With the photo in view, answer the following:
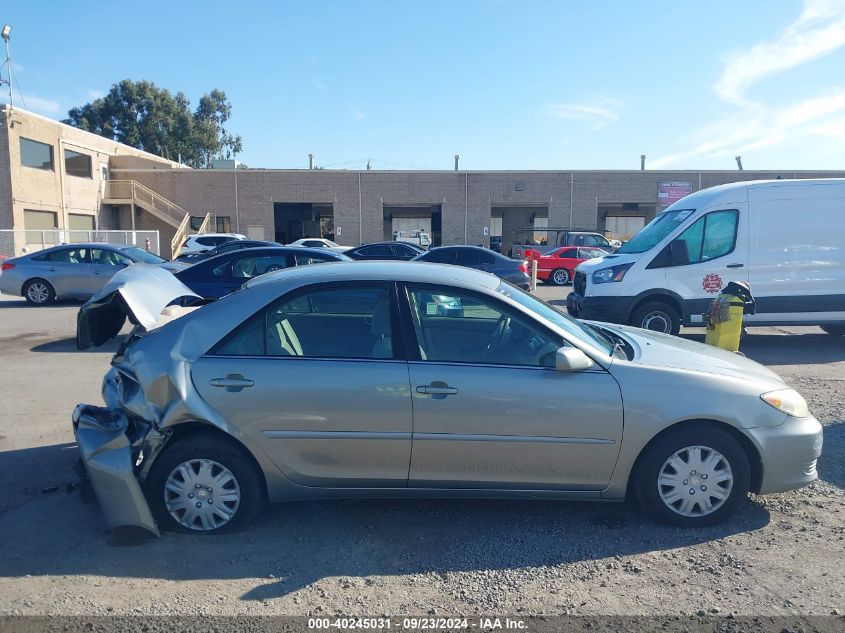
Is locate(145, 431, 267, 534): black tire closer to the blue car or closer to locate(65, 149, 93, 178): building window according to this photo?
the blue car

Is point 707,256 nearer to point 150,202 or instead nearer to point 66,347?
point 66,347

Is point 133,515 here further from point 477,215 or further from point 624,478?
point 477,215

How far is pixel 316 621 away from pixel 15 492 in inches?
111

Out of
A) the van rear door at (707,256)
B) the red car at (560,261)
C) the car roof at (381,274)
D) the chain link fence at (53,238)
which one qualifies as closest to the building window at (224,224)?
the chain link fence at (53,238)

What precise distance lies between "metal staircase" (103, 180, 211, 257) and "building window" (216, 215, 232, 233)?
0.79 metres

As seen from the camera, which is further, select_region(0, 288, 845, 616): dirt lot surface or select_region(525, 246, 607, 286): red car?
select_region(525, 246, 607, 286): red car

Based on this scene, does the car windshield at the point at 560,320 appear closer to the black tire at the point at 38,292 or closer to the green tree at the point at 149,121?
the black tire at the point at 38,292

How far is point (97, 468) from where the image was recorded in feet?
12.6

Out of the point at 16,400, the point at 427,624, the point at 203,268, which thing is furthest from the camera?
the point at 203,268

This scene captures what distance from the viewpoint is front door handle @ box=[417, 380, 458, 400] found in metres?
3.82

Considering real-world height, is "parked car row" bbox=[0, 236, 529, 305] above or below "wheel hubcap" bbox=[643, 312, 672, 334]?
above

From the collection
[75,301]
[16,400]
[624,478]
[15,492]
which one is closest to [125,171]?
Result: [75,301]

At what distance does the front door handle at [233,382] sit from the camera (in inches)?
152

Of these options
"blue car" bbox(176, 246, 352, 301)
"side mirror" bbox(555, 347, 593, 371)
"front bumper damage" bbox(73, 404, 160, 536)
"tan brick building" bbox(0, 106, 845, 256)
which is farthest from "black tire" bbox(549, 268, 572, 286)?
→ "front bumper damage" bbox(73, 404, 160, 536)
